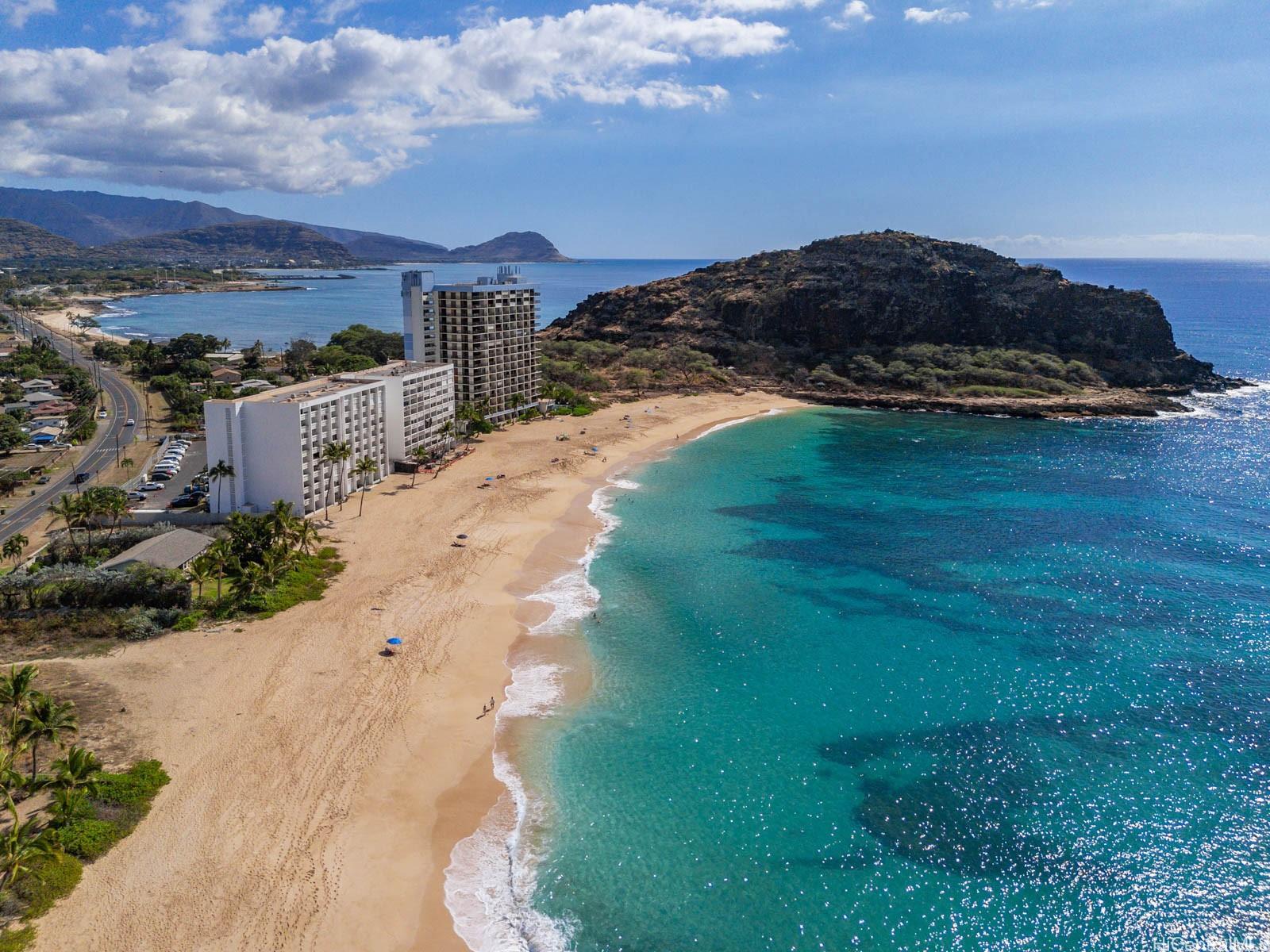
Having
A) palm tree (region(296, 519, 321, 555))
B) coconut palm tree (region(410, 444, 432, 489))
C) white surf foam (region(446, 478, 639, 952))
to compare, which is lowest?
white surf foam (region(446, 478, 639, 952))

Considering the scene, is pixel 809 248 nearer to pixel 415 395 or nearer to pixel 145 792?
pixel 415 395

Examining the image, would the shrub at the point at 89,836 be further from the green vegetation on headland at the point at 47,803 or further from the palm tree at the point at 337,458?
the palm tree at the point at 337,458

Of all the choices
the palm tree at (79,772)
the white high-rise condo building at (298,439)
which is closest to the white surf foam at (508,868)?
the palm tree at (79,772)

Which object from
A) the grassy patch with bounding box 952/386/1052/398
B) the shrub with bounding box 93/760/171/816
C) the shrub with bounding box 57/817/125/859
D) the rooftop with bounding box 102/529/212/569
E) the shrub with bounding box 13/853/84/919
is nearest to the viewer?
the shrub with bounding box 13/853/84/919

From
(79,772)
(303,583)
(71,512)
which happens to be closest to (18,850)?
(79,772)

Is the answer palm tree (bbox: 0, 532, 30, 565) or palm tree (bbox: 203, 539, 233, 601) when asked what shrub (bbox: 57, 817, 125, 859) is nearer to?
palm tree (bbox: 203, 539, 233, 601)

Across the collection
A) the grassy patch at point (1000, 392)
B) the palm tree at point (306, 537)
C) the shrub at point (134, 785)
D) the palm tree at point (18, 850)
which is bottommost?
the shrub at point (134, 785)

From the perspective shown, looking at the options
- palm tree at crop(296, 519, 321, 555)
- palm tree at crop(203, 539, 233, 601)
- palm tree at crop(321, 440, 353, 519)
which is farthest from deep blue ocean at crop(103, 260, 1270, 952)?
palm tree at crop(321, 440, 353, 519)

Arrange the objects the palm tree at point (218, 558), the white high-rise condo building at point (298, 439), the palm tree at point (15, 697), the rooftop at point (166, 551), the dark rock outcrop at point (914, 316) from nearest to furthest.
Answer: the palm tree at point (15, 697)
the palm tree at point (218, 558)
the rooftop at point (166, 551)
the white high-rise condo building at point (298, 439)
the dark rock outcrop at point (914, 316)
